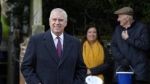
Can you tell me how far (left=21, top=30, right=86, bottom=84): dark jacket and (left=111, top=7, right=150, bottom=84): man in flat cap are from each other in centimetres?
204

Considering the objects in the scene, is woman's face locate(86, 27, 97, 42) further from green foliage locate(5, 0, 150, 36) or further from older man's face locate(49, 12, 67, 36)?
older man's face locate(49, 12, 67, 36)

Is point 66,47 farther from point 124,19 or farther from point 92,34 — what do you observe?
point 92,34

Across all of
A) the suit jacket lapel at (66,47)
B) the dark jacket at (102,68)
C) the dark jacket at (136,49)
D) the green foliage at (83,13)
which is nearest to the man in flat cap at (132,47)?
the dark jacket at (136,49)

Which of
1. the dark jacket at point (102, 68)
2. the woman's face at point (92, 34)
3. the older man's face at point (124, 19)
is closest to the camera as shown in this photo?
the older man's face at point (124, 19)

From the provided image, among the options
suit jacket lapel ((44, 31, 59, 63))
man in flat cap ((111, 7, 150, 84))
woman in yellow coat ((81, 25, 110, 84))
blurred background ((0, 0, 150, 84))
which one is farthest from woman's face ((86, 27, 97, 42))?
suit jacket lapel ((44, 31, 59, 63))

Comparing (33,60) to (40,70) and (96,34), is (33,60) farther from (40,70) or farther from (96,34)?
(96,34)

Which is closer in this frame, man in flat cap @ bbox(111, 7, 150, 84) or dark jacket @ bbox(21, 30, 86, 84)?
dark jacket @ bbox(21, 30, 86, 84)

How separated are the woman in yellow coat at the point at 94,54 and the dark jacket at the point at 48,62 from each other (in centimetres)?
232

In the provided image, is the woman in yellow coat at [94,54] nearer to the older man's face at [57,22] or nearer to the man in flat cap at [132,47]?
the man in flat cap at [132,47]

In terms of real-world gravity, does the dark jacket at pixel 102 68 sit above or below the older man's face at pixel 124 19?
below

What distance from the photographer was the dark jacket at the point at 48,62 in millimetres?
4305

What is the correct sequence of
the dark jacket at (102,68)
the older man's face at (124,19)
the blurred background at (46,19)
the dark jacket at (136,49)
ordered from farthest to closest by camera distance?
the blurred background at (46,19) → the dark jacket at (102,68) → the older man's face at (124,19) → the dark jacket at (136,49)

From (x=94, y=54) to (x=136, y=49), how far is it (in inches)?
28.5

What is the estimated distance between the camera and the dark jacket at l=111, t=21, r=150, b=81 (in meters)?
6.33
